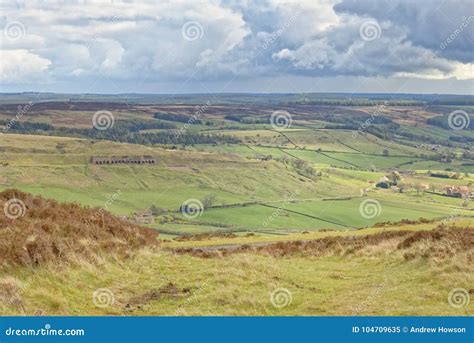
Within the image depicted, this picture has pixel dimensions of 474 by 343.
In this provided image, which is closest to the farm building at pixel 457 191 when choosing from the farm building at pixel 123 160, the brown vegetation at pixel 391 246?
the farm building at pixel 123 160

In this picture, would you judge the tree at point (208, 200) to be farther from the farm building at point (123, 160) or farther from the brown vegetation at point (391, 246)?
the brown vegetation at point (391, 246)

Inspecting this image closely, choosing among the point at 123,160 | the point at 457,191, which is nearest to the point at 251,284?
the point at 457,191

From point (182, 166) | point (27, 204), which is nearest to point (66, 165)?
point (182, 166)

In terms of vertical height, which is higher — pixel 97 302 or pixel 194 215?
pixel 97 302

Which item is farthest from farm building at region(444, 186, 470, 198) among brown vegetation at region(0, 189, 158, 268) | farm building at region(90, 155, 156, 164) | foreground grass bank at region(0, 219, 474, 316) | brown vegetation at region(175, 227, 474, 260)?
foreground grass bank at region(0, 219, 474, 316)

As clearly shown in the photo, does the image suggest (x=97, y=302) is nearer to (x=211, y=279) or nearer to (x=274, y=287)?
(x=211, y=279)

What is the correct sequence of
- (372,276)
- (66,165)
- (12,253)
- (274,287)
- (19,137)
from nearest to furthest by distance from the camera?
(12,253)
(274,287)
(372,276)
(66,165)
(19,137)
